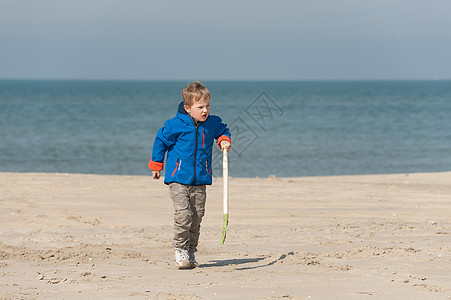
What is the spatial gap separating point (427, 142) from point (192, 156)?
841 inches

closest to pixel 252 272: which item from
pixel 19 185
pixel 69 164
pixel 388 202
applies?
pixel 388 202

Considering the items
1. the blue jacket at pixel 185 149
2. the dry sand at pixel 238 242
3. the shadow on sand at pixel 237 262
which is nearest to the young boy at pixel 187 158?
the blue jacket at pixel 185 149

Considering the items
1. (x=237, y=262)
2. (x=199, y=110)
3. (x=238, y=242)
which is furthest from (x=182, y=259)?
(x=238, y=242)

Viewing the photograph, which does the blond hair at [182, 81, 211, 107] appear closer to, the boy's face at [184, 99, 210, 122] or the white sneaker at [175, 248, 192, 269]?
the boy's face at [184, 99, 210, 122]

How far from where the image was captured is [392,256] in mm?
5219

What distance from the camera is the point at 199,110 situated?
4906 mm

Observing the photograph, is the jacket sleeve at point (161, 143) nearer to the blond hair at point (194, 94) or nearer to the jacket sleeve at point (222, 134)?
the blond hair at point (194, 94)

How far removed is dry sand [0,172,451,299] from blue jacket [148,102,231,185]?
80 centimetres

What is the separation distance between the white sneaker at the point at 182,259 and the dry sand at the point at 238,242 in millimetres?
83

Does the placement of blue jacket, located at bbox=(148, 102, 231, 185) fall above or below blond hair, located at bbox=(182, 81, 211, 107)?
below

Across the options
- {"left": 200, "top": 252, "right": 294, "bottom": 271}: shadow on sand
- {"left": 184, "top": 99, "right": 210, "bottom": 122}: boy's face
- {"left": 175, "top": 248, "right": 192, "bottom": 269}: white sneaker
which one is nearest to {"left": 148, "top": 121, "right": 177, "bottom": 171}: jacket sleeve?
{"left": 184, "top": 99, "right": 210, "bottom": 122}: boy's face

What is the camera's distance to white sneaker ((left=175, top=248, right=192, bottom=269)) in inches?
191

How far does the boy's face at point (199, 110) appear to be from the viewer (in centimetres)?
487

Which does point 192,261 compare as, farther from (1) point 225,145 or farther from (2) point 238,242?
(2) point 238,242
